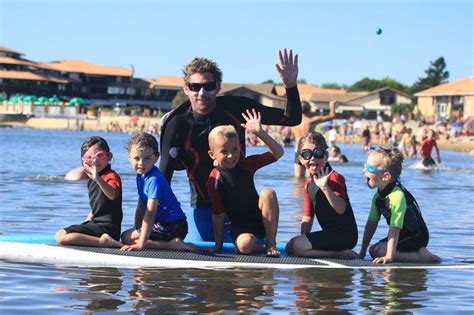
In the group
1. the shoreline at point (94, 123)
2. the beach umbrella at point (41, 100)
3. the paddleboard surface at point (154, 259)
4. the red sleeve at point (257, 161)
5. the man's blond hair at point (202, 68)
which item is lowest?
the paddleboard surface at point (154, 259)

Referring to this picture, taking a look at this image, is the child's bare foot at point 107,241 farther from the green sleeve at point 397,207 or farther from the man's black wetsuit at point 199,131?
the green sleeve at point 397,207

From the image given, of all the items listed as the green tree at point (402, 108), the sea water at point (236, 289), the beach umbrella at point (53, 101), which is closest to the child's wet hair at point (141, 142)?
the sea water at point (236, 289)

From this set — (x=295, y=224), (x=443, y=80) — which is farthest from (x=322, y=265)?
(x=443, y=80)

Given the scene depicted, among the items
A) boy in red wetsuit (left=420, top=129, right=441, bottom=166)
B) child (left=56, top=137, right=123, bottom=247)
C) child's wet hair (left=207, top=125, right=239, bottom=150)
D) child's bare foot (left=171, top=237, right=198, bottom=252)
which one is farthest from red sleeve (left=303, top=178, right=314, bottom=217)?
boy in red wetsuit (left=420, top=129, right=441, bottom=166)

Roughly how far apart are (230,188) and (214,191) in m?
0.13

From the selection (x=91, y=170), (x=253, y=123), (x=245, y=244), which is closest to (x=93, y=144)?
(x=91, y=170)

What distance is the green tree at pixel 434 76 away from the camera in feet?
375

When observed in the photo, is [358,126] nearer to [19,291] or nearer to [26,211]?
[26,211]

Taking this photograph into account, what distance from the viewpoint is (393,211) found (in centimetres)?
754

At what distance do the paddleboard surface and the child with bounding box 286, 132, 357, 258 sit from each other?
0.51ft

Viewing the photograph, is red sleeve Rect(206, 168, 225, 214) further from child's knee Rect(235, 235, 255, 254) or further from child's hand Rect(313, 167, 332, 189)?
child's hand Rect(313, 167, 332, 189)

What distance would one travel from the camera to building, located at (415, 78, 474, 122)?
75.9 metres

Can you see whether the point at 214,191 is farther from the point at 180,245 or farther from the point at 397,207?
the point at 397,207

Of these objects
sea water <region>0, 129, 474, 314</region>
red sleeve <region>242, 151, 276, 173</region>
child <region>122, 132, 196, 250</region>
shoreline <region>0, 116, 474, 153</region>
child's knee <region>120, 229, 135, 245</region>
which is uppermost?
shoreline <region>0, 116, 474, 153</region>
